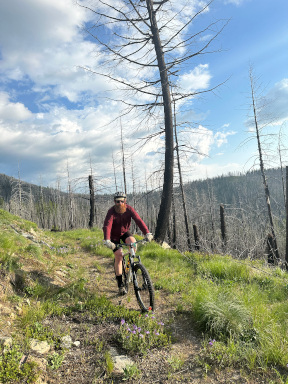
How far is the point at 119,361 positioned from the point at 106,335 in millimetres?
575

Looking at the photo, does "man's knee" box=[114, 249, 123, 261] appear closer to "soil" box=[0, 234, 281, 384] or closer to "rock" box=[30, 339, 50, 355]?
"soil" box=[0, 234, 281, 384]

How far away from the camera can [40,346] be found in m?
2.79

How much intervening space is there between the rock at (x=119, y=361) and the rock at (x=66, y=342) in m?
0.56

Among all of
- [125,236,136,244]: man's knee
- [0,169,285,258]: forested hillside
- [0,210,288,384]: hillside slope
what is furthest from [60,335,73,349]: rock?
[0,169,285,258]: forested hillside

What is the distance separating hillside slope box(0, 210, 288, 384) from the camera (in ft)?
8.27

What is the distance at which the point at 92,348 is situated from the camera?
304 centimetres

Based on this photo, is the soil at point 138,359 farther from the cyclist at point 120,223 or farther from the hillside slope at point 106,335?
the cyclist at point 120,223

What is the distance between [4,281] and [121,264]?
213cm

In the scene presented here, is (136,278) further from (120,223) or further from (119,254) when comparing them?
(120,223)

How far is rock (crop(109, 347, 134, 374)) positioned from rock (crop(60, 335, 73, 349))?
1.85ft

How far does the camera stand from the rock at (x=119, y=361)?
2661mm

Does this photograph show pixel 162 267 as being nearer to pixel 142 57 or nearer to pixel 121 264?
pixel 121 264

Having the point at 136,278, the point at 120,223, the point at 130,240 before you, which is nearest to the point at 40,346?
the point at 136,278

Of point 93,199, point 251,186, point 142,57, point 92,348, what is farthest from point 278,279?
point 251,186
